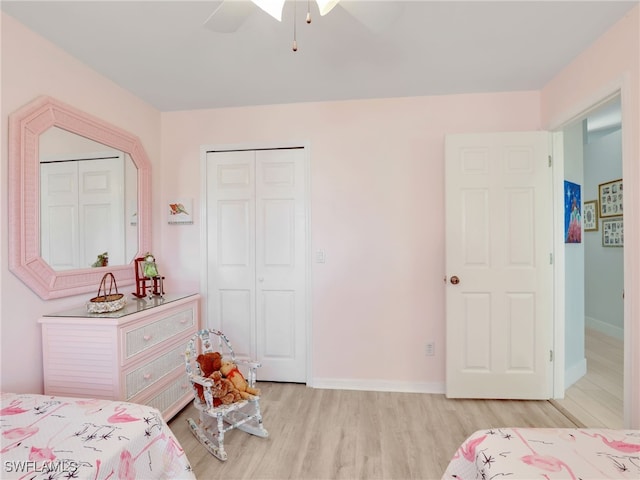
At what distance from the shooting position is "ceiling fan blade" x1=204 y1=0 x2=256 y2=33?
132 centimetres

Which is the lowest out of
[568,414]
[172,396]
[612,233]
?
[568,414]

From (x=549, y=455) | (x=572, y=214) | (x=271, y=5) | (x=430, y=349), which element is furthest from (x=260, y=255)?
(x=572, y=214)

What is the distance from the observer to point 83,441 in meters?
1.13

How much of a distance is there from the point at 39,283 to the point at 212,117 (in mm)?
1885

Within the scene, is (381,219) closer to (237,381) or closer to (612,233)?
(237,381)

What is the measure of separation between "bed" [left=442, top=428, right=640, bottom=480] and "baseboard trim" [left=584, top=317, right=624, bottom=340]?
3632 mm

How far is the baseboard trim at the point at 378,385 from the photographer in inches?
104

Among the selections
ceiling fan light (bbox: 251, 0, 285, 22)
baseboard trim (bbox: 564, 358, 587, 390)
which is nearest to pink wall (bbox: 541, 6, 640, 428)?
baseboard trim (bbox: 564, 358, 587, 390)

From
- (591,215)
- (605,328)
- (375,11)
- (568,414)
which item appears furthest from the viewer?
(591,215)

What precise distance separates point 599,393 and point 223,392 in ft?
9.74

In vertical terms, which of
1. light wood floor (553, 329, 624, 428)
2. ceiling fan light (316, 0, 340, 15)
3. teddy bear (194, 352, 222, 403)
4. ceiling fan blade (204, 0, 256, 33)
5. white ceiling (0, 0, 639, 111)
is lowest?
light wood floor (553, 329, 624, 428)

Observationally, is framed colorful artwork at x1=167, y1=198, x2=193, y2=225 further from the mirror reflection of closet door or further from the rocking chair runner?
the rocking chair runner

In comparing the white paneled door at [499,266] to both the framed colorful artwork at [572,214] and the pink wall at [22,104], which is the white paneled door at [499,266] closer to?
the framed colorful artwork at [572,214]

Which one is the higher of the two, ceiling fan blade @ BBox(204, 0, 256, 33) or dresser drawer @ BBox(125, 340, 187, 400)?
ceiling fan blade @ BBox(204, 0, 256, 33)
